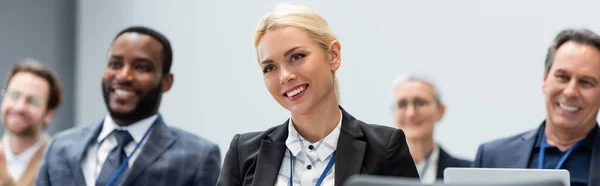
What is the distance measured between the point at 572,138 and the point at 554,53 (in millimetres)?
335

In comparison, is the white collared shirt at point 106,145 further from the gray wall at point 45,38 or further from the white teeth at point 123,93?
the gray wall at point 45,38

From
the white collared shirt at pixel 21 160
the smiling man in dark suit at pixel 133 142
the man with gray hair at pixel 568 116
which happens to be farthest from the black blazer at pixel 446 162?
the white collared shirt at pixel 21 160

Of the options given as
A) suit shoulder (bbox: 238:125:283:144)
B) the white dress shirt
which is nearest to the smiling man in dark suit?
suit shoulder (bbox: 238:125:283:144)

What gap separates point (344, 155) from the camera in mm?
2195

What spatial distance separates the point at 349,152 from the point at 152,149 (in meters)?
1.12

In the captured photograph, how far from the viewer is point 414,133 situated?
449cm

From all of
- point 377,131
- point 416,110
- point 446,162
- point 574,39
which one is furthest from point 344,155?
point 416,110

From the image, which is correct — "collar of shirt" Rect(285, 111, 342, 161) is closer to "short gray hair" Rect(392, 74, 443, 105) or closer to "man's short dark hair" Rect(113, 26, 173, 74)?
"man's short dark hair" Rect(113, 26, 173, 74)

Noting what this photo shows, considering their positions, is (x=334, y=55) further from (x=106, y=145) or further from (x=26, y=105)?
(x=26, y=105)

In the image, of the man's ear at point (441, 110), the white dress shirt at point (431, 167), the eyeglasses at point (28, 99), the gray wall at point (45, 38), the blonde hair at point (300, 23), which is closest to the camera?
the blonde hair at point (300, 23)

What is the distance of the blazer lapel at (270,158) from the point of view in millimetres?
2213

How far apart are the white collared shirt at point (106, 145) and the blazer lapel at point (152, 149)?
3 cm

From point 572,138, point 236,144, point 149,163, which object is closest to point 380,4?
point 572,138

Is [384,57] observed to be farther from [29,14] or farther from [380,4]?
[29,14]
